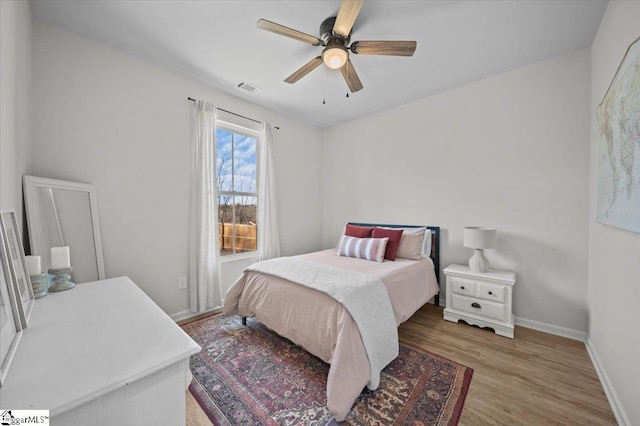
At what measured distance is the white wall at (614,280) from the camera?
4.24 feet

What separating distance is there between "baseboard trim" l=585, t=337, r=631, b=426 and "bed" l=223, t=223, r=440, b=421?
123 centimetres

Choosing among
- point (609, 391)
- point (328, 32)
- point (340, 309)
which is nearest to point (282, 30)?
point (328, 32)

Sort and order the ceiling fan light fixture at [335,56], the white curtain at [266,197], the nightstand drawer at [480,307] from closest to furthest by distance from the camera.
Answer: the ceiling fan light fixture at [335,56] < the nightstand drawer at [480,307] < the white curtain at [266,197]

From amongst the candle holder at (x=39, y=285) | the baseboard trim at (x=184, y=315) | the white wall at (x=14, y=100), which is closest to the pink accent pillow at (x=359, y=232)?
the baseboard trim at (x=184, y=315)

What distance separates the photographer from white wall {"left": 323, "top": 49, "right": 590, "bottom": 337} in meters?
2.30

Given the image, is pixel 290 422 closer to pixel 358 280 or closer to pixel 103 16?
pixel 358 280

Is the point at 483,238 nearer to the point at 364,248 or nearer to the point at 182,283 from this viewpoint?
the point at 364,248

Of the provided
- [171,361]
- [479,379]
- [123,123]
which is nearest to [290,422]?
[171,361]

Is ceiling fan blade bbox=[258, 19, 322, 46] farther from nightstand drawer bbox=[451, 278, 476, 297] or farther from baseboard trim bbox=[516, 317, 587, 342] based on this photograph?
baseboard trim bbox=[516, 317, 587, 342]

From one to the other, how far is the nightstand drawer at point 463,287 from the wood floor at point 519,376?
0.35 meters

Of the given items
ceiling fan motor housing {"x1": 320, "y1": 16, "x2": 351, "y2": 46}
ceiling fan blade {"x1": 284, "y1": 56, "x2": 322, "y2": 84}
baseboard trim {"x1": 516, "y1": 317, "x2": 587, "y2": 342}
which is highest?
ceiling fan motor housing {"x1": 320, "y1": 16, "x2": 351, "y2": 46}

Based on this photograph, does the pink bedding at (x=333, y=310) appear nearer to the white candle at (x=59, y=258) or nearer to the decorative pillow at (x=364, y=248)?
the decorative pillow at (x=364, y=248)

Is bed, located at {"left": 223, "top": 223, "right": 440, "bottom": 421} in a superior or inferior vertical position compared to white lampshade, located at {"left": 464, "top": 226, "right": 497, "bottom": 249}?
inferior

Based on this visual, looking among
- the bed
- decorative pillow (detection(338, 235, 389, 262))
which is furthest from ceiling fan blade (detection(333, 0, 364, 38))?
decorative pillow (detection(338, 235, 389, 262))
